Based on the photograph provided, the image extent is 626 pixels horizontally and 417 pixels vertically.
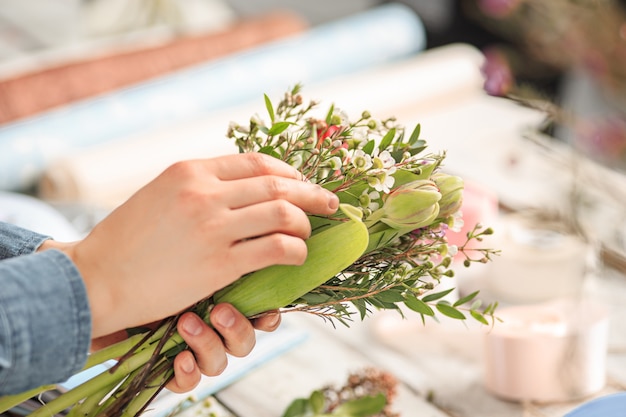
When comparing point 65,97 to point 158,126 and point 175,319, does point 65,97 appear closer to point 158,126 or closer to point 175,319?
point 158,126

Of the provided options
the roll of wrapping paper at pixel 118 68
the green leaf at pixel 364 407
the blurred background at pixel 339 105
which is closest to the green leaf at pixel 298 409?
the green leaf at pixel 364 407

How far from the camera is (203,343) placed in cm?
60

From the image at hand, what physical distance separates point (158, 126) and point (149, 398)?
1.16m

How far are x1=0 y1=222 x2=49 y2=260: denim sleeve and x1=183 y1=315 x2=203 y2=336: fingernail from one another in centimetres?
17

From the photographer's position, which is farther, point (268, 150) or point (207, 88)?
point (207, 88)

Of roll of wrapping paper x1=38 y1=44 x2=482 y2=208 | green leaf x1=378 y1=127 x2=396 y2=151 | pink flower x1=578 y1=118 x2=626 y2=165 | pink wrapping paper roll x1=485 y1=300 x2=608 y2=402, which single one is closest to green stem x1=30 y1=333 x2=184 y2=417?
green leaf x1=378 y1=127 x2=396 y2=151

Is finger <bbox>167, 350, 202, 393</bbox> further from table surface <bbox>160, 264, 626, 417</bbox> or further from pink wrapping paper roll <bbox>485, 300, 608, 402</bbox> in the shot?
pink wrapping paper roll <bbox>485, 300, 608, 402</bbox>

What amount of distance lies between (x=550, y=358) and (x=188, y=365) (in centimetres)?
41

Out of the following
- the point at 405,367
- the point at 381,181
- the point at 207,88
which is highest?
the point at 381,181

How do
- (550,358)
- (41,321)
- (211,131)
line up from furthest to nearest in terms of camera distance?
(211,131) < (550,358) < (41,321)

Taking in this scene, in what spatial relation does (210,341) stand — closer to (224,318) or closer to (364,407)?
(224,318)

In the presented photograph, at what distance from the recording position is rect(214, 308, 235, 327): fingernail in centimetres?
60

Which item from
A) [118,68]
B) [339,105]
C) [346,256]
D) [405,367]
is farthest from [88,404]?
[118,68]

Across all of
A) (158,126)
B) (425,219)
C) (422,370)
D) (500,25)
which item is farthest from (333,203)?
(500,25)
